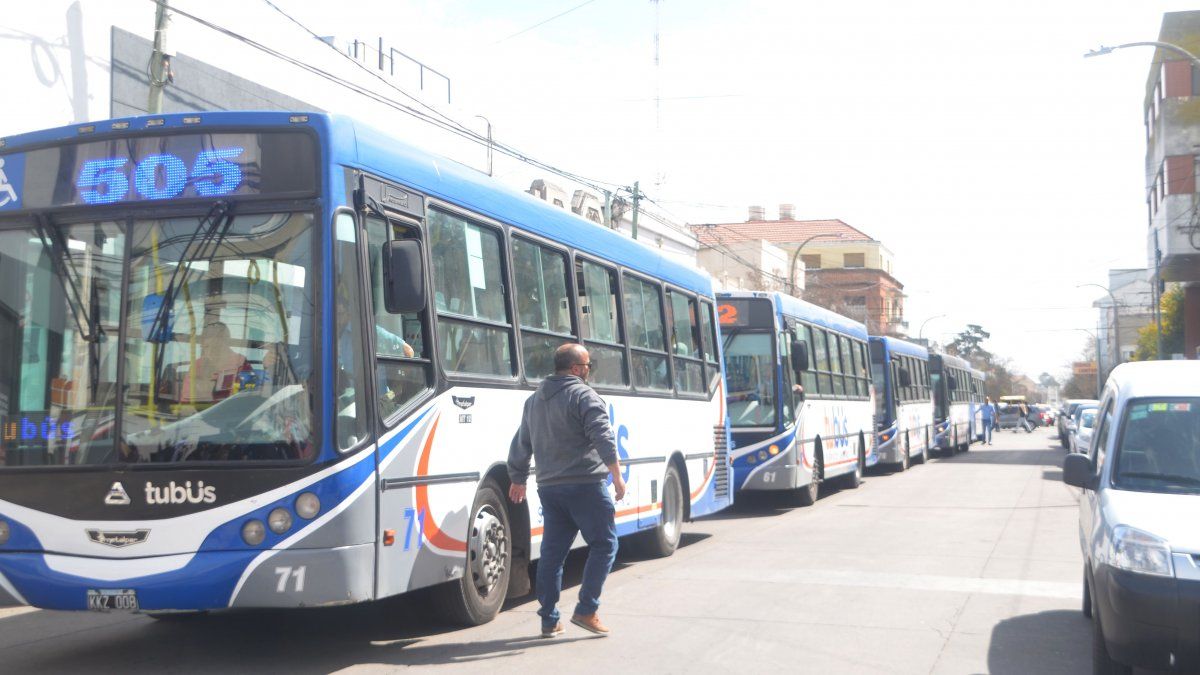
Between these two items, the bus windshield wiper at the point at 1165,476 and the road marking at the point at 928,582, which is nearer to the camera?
the bus windshield wiper at the point at 1165,476

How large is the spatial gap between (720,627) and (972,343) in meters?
142

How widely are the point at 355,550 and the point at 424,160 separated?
104 inches

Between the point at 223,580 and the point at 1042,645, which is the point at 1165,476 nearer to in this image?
the point at 1042,645

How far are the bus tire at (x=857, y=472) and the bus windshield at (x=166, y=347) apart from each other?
17698mm

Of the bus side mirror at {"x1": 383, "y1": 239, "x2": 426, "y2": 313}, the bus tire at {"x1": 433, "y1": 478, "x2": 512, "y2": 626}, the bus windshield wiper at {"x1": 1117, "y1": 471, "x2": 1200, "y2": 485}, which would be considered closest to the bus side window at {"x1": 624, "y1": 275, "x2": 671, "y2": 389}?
the bus tire at {"x1": 433, "y1": 478, "x2": 512, "y2": 626}

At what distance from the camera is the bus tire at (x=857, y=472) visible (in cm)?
2340

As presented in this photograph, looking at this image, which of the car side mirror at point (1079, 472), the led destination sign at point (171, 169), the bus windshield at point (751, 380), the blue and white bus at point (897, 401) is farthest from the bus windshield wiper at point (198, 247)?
the blue and white bus at point (897, 401)

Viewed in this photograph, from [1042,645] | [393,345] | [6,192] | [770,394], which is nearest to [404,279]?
[393,345]

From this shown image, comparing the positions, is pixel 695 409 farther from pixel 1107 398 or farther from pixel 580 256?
pixel 1107 398

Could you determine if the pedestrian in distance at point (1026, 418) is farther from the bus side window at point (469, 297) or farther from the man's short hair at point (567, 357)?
the man's short hair at point (567, 357)

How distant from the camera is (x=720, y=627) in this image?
26.9 feet

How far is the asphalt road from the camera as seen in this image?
7230mm

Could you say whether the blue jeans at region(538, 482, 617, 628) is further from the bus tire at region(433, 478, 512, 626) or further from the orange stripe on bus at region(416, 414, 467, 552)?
the orange stripe on bus at region(416, 414, 467, 552)

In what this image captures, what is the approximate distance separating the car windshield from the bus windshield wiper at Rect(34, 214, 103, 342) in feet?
18.9
